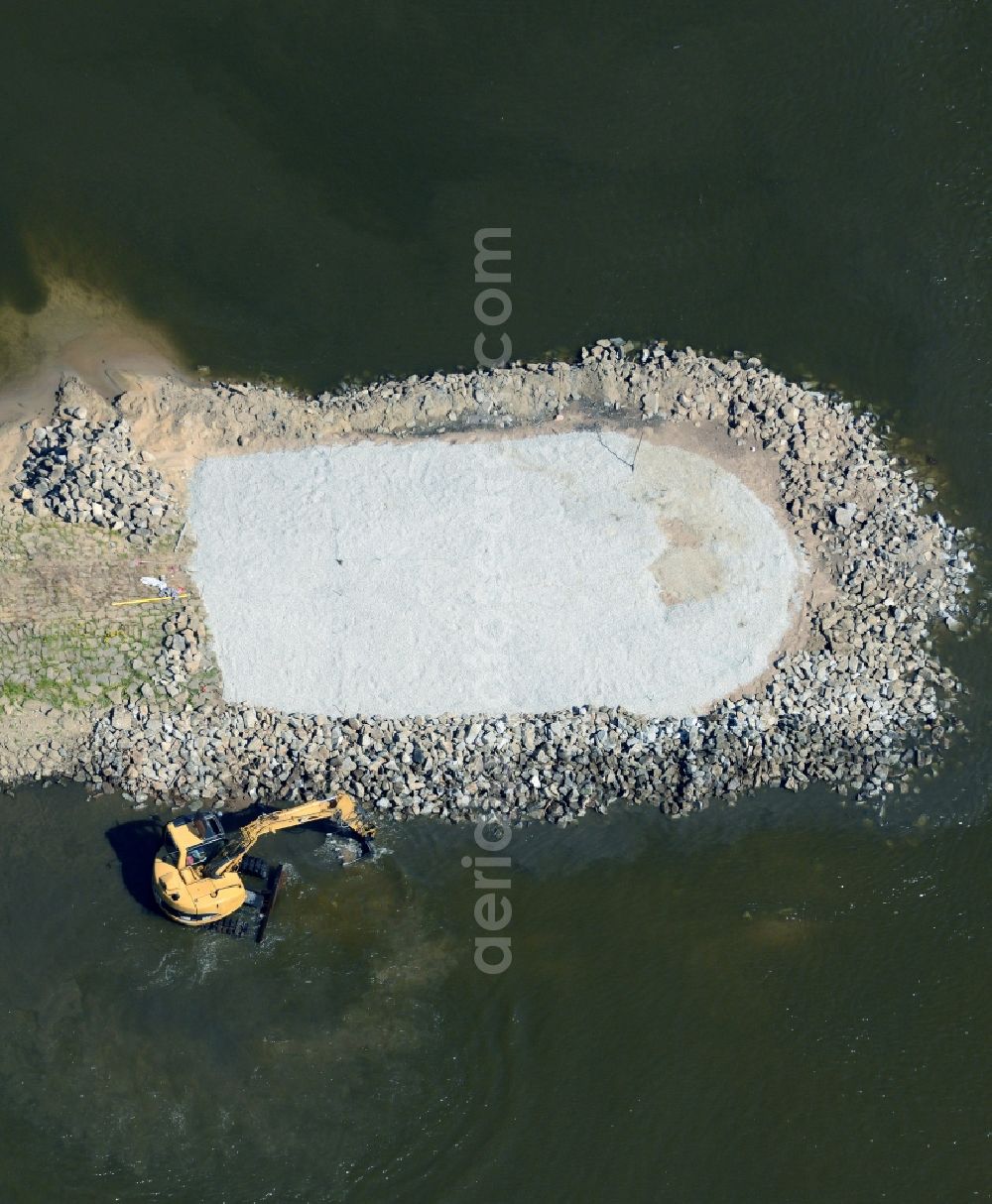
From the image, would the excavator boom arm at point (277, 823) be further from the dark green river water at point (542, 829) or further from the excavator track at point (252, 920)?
the dark green river water at point (542, 829)

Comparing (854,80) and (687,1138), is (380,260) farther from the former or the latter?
(687,1138)

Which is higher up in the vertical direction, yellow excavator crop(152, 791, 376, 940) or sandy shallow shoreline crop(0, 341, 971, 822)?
sandy shallow shoreline crop(0, 341, 971, 822)

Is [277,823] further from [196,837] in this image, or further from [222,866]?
[196,837]

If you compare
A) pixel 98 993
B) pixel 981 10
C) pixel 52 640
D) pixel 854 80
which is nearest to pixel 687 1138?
pixel 98 993

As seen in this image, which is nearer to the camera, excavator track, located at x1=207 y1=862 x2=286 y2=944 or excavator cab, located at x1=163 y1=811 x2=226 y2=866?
excavator cab, located at x1=163 y1=811 x2=226 y2=866

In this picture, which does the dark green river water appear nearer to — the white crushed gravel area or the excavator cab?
the excavator cab

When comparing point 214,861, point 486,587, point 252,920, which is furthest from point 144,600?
point 486,587

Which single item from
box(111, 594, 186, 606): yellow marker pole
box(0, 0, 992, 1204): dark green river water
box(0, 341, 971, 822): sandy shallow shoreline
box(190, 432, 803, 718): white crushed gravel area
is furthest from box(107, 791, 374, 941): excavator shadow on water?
box(111, 594, 186, 606): yellow marker pole
